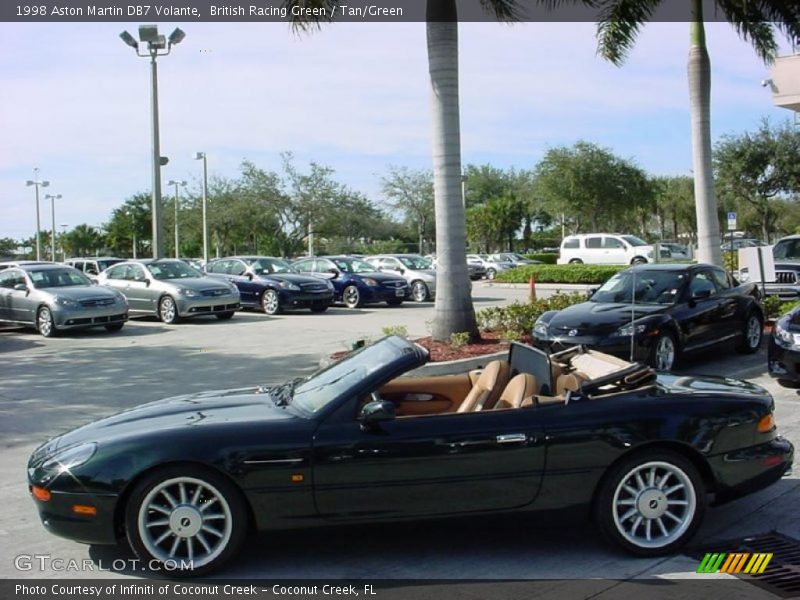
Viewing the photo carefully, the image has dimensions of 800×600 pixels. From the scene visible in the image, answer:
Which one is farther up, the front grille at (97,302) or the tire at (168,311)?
the front grille at (97,302)

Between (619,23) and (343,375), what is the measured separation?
13.1 meters

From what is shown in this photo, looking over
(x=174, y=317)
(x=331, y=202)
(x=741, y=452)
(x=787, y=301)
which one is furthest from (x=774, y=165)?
(x=741, y=452)

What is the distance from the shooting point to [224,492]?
4.59 meters

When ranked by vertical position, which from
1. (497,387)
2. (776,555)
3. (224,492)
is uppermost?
(497,387)

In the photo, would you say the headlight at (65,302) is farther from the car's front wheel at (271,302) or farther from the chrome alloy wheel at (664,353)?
the chrome alloy wheel at (664,353)

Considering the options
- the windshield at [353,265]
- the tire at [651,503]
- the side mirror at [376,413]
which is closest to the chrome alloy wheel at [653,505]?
the tire at [651,503]

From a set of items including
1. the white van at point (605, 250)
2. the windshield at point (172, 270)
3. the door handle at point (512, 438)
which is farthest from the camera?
the white van at point (605, 250)

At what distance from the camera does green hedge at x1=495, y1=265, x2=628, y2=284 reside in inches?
1144

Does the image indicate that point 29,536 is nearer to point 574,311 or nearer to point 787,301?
point 574,311

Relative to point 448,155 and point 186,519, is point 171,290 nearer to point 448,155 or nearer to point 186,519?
point 448,155

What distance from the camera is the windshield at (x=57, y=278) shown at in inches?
694

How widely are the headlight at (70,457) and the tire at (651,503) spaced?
9.33ft

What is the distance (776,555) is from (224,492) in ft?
10.2

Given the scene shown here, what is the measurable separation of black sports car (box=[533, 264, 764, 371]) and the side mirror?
19.0 ft
